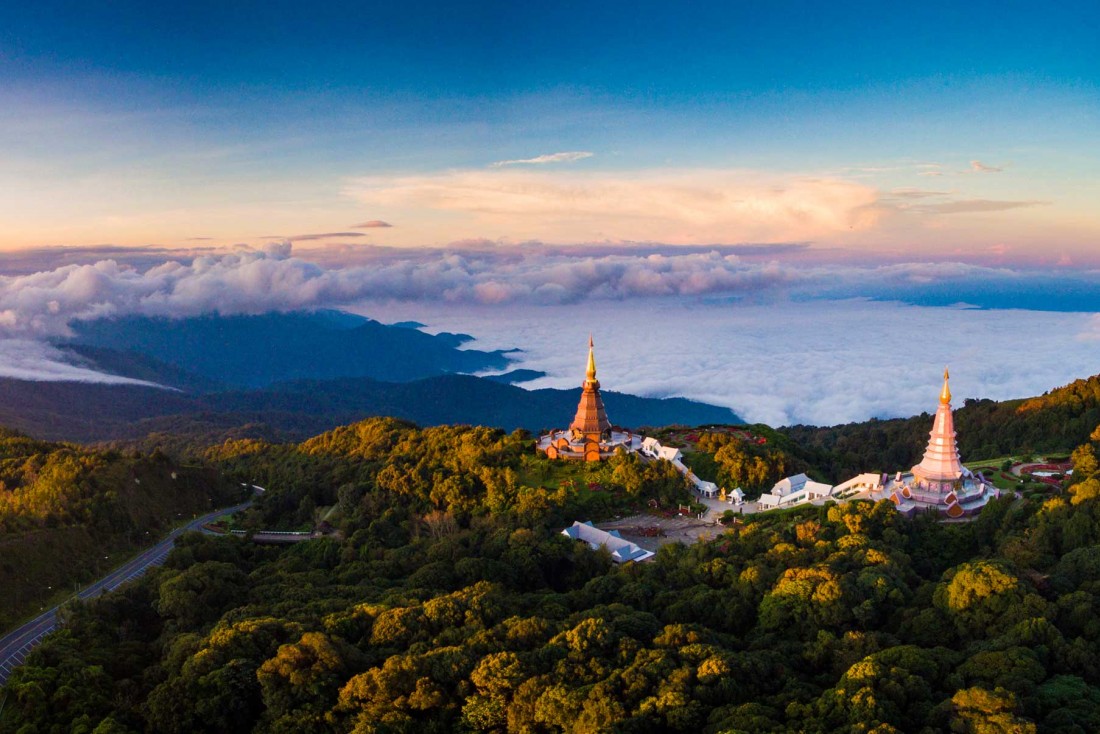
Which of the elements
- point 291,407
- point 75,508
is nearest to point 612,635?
point 75,508

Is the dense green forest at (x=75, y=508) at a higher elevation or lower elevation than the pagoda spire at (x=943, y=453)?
lower

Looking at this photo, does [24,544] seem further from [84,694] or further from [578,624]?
[578,624]

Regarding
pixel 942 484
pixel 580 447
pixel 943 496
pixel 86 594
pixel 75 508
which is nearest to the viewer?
pixel 86 594

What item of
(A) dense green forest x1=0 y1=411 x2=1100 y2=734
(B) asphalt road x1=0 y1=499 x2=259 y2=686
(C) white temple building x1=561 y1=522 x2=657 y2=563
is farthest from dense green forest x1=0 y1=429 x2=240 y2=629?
(C) white temple building x1=561 y1=522 x2=657 y2=563

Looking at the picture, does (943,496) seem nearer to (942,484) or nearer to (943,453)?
(942,484)

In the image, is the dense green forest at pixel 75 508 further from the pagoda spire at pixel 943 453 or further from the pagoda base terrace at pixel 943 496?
the pagoda spire at pixel 943 453

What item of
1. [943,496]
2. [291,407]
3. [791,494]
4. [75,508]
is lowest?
[291,407]

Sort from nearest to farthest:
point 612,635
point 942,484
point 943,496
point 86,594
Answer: point 612,635 < point 86,594 < point 943,496 < point 942,484

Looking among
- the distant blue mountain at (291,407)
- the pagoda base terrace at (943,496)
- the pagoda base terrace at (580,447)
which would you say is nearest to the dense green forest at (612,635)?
the pagoda base terrace at (943,496)

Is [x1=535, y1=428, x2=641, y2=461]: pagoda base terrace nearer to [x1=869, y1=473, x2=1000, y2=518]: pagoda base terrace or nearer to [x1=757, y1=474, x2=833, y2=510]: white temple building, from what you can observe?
[x1=757, y1=474, x2=833, y2=510]: white temple building
